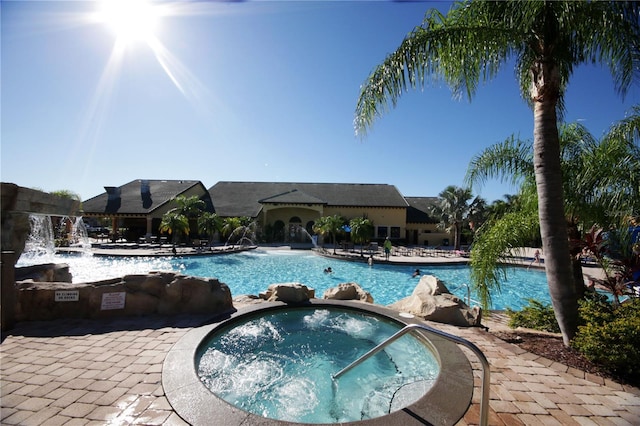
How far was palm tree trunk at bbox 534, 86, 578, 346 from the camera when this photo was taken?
14.0 feet

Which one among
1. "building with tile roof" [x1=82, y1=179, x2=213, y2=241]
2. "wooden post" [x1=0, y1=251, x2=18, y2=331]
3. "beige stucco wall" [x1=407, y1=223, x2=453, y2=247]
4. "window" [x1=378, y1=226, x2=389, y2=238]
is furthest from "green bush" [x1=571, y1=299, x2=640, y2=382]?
"building with tile roof" [x1=82, y1=179, x2=213, y2=241]

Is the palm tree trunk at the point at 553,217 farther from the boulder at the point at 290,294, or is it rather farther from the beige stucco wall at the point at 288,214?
the beige stucco wall at the point at 288,214

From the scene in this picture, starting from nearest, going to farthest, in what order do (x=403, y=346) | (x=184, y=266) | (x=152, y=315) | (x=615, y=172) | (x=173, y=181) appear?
1. (x=615, y=172)
2. (x=403, y=346)
3. (x=152, y=315)
4. (x=184, y=266)
5. (x=173, y=181)

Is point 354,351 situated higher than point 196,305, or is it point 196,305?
point 196,305

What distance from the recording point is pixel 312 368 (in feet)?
14.4

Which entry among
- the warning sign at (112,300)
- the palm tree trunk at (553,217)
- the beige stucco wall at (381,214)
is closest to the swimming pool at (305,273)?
the warning sign at (112,300)

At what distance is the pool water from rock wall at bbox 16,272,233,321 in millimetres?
1020

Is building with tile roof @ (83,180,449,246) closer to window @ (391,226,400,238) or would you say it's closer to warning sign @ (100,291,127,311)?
window @ (391,226,400,238)

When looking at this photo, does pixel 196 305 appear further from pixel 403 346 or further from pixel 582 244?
pixel 582 244

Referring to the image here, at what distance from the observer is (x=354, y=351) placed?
496 cm

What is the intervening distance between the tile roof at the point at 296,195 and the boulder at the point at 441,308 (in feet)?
72.9

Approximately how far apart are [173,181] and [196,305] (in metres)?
32.3

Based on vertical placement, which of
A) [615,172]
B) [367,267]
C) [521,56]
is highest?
[521,56]

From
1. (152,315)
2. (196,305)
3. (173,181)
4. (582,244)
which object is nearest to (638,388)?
(582,244)
